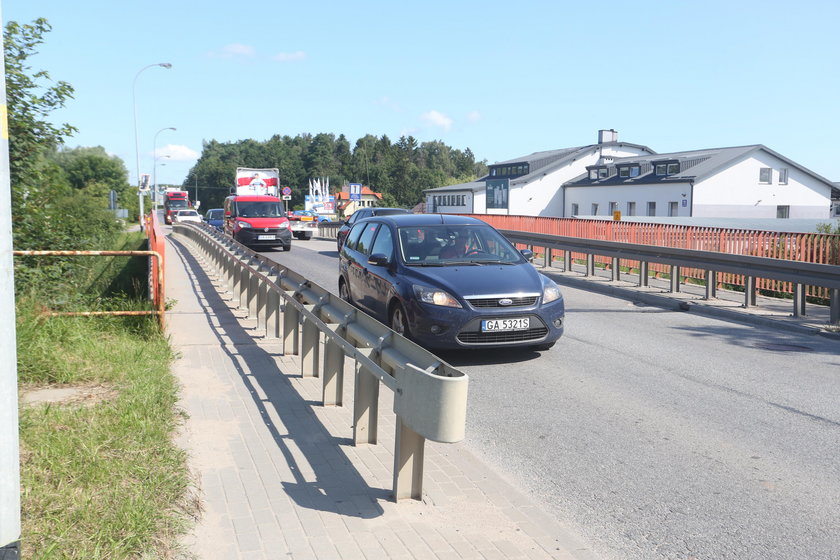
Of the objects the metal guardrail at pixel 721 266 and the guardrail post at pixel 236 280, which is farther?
the guardrail post at pixel 236 280

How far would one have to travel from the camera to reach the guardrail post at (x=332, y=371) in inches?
250

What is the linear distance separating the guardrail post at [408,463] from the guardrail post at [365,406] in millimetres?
881

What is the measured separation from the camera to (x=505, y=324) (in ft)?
26.4

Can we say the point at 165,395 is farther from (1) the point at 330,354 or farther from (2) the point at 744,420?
(2) the point at 744,420

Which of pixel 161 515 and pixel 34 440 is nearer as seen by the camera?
pixel 161 515

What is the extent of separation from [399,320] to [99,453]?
166 inches

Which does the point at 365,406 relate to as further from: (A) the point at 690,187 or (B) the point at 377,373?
(A) the point at 690,187

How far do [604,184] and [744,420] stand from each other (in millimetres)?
59488

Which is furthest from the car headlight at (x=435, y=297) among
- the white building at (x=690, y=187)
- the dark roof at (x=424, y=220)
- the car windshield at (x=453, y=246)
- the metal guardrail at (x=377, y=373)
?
the white building at (x=690, y=187)

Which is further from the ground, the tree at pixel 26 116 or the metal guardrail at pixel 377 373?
the tree at pixel 26 116

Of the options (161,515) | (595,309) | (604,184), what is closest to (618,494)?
(161,515)

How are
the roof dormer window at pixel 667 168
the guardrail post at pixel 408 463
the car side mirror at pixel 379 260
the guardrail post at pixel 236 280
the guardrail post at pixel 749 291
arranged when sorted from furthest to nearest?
the roof dormer window at pixel 667 168
the guardrail post at pixel 236 280
the guardrail post at pixel 749 291
the car side mirror at pixel 379 260
the guardrail post at pixel 408 463

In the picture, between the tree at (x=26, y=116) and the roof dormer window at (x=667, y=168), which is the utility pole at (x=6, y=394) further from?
the roof dormer window at (x=667, y=168)

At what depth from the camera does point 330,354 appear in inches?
251
